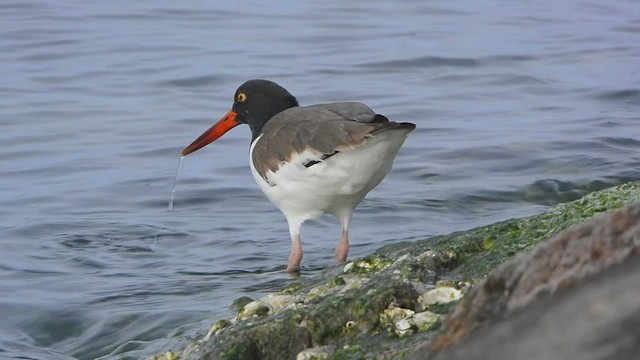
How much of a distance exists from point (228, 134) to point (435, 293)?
7.24 m

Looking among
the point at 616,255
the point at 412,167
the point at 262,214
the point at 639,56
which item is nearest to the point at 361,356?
the point at 616,255

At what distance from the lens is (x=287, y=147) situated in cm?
627

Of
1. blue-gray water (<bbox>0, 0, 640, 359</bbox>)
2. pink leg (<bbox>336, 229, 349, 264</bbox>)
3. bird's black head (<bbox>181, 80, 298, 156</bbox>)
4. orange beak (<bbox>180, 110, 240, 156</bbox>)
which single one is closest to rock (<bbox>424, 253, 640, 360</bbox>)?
blue-gray water (<bbox>0, 0, 640, 359</bbox>)

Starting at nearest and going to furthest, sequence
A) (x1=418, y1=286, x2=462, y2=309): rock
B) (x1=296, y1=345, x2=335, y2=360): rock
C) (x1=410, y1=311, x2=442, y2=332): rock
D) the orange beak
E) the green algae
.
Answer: (x1=410, y1=311, x2=442, y2=332): rock
(x1=296, y1=345, x2=335, y2=360): rock
(x1=418, y1=286, x2=462, y2=309): rock
the green algae
the orange beak

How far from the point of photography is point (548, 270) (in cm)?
222

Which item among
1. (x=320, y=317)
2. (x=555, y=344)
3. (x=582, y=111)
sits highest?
(x=555, y=344)

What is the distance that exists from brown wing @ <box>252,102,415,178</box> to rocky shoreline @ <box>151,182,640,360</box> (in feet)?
2.12

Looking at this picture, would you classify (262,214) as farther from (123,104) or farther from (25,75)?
(25,75)

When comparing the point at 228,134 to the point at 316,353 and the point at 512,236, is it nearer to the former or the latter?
the point at 512,236

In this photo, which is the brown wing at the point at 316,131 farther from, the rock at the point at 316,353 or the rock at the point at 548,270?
the rock at the point at 548,270

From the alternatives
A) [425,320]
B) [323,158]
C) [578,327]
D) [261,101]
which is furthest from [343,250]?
[578,327]

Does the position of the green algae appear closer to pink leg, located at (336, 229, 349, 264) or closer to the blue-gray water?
the blue-gray water

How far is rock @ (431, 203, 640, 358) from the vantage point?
2174 millimetres

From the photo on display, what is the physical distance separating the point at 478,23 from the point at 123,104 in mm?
6045
